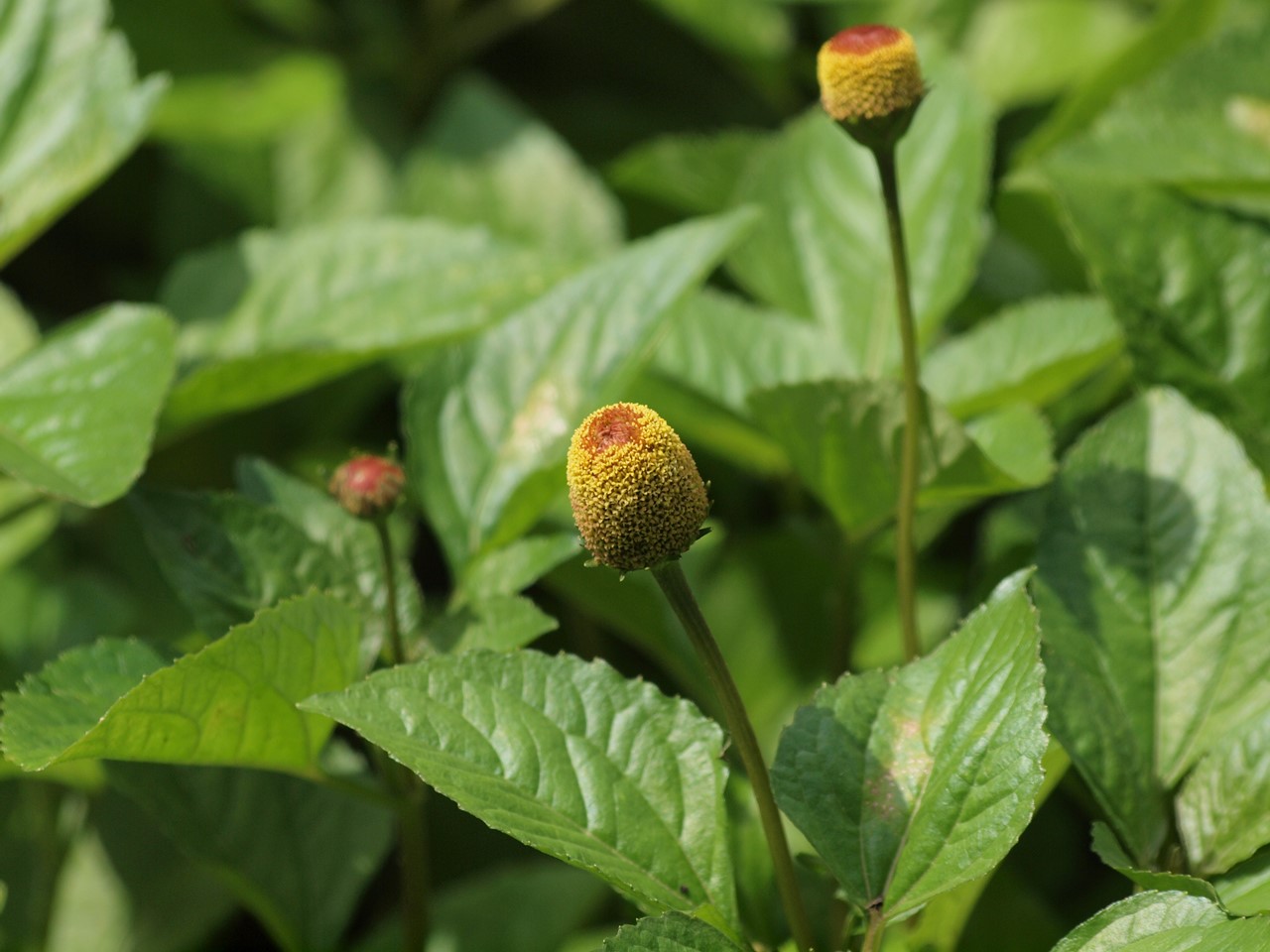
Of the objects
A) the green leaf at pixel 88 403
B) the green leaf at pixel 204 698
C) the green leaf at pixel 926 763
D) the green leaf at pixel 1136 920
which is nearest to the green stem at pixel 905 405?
the green leaf at pixel 926 763

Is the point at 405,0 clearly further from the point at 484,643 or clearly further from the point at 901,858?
the point at 901,858

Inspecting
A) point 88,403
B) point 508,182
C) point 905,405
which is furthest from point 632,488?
point 508,182

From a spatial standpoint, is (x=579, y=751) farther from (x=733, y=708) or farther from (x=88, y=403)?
(x=88, y=403)

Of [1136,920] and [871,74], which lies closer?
[1136,920]

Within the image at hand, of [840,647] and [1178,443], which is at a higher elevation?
[1178,443]

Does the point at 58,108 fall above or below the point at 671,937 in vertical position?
above

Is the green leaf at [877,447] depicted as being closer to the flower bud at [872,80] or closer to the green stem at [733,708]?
the flower bud at [872,80]

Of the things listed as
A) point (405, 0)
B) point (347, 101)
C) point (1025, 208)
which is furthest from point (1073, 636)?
point (405, 0)

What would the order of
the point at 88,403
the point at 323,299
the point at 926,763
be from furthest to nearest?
the point at 323,299
the point at 88,403
the point at 926,763
